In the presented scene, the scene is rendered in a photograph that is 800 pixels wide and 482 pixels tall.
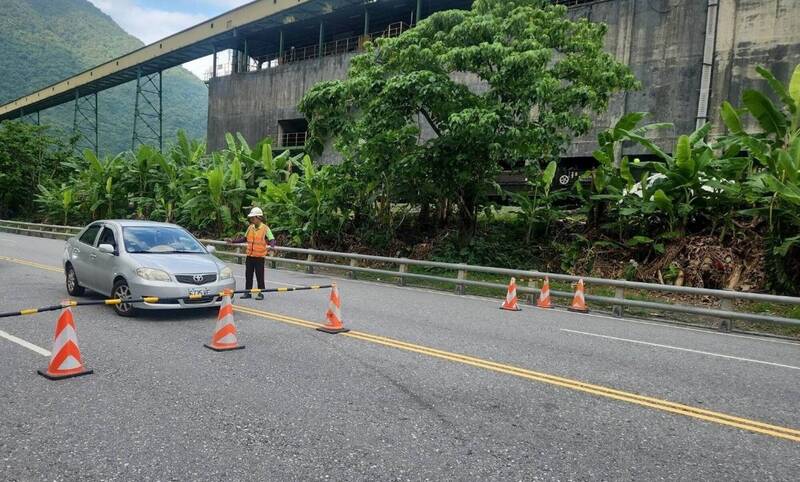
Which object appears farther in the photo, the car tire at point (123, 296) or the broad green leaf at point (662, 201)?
the broad green leaf at point (662, 201)

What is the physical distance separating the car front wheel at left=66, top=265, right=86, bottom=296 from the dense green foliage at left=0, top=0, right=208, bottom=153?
6520cm

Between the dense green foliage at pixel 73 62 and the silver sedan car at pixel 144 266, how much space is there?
65825 mm

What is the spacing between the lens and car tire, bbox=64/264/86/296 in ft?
35.3

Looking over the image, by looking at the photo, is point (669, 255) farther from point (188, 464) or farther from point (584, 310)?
point (188, 464)

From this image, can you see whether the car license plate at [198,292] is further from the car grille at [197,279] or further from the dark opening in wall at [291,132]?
the dark opening in wall at [291,132]

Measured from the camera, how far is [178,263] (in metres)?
9.09

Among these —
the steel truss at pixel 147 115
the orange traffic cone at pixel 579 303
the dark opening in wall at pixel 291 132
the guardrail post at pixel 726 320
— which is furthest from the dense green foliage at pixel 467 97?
the dark opening in wall at pixel 291 132

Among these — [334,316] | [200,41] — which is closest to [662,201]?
[334,316]

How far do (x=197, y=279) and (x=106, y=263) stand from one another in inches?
73.1

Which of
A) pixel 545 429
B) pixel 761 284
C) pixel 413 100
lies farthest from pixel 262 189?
pixel 545 429

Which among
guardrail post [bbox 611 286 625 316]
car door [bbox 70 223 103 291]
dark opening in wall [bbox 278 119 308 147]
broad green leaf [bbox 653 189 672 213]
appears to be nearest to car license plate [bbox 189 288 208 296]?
car door [bbox 70 223 103 291]

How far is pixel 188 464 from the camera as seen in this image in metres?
3.81

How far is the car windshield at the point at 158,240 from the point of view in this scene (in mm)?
9672

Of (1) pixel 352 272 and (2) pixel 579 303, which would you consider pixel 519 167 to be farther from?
(2) pixel 579 303
